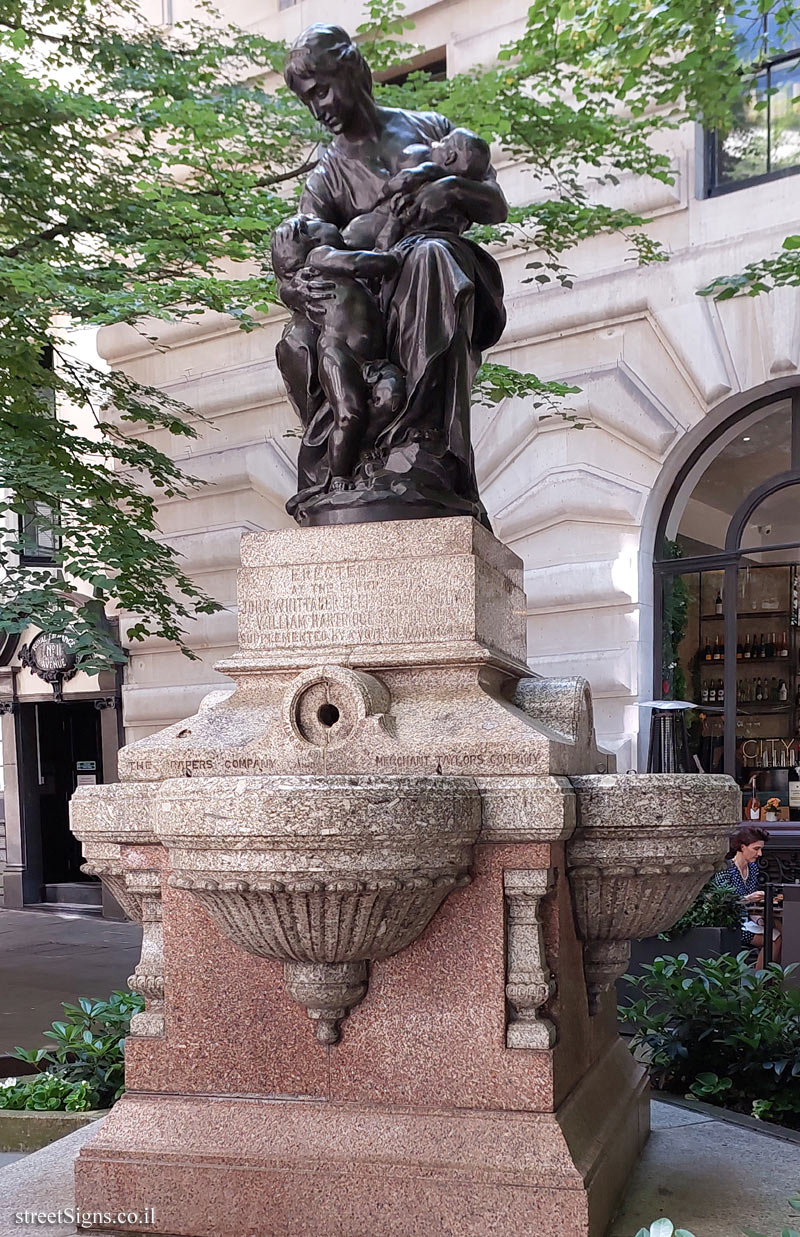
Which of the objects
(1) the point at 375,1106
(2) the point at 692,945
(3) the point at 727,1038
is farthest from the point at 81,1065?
(2) the point at 692,945

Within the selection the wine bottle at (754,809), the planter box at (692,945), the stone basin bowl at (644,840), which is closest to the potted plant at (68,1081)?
the stone basin bowl at (644,840)

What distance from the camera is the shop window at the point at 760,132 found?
11.7m

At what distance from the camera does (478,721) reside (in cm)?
409

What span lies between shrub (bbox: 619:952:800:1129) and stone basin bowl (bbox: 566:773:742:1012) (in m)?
1.72

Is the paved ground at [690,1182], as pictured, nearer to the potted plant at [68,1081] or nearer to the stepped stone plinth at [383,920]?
the stepped stone plinth at [383,920]

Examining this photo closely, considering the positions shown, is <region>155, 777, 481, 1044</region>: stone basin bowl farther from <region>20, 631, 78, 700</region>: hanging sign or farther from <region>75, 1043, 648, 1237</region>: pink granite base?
<region>20, 631, 78, 700</region>: hanging sign

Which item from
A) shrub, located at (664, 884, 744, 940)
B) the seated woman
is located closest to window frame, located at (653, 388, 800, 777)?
the seated woman

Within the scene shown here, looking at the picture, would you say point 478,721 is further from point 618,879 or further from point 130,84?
point 130,84

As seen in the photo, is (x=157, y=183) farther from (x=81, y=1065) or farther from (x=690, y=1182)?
(x=690, y=1182)

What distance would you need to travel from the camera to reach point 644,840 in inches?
157

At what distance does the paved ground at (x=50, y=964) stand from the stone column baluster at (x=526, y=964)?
4.71m

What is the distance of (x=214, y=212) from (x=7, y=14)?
228cm

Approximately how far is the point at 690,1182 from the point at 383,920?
168cm

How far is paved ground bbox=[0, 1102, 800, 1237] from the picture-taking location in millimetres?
3891
